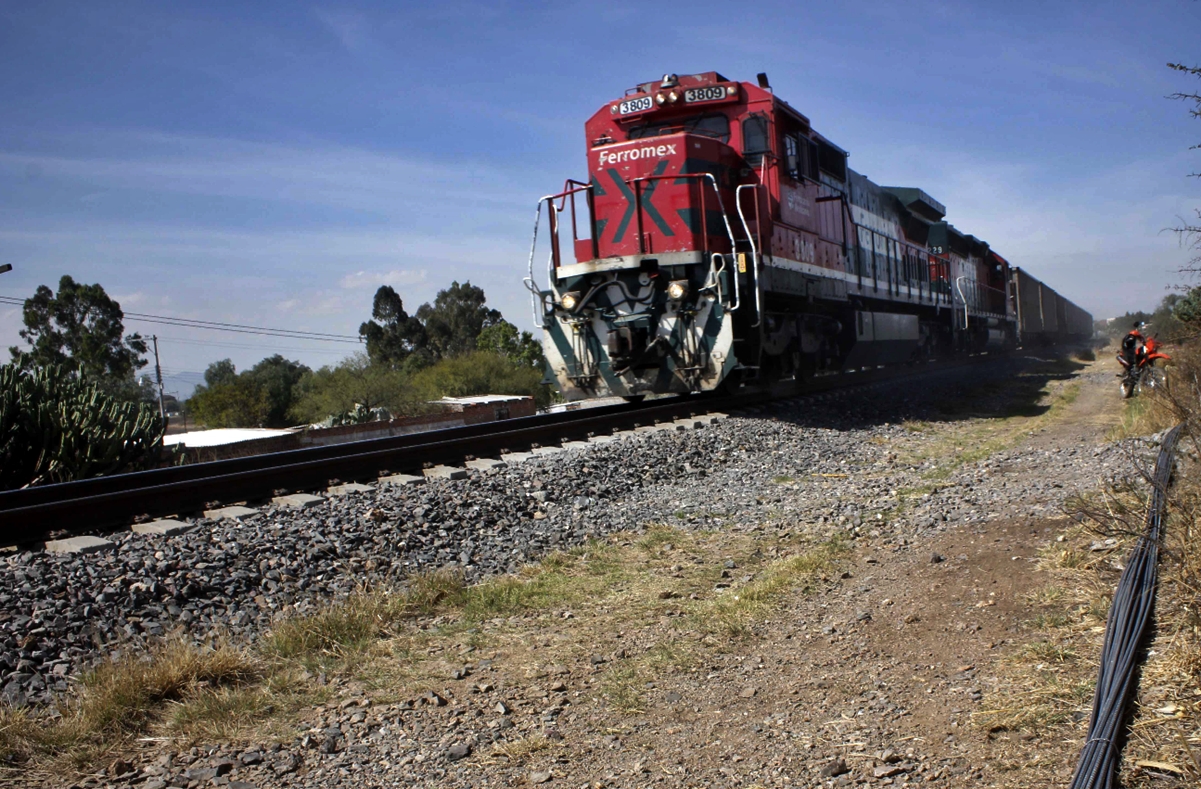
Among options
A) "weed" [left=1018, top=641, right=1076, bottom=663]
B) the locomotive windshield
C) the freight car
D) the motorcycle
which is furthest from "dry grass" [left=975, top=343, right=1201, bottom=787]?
the freight car

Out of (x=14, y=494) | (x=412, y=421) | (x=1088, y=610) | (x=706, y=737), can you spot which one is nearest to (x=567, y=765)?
(x=706, y=737)

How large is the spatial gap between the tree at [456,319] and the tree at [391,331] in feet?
9.94

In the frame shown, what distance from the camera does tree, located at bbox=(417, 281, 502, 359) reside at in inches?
3386

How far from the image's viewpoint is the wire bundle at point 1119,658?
224 centimetres

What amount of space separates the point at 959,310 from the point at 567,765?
2443 centimetres

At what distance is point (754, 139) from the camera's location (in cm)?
1179

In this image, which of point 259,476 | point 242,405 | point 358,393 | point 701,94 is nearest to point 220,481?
point 259,476

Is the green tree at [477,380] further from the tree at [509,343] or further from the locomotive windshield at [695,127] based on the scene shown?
the locomotive windshield at [695,127]

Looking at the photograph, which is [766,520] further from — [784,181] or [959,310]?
[959,310]

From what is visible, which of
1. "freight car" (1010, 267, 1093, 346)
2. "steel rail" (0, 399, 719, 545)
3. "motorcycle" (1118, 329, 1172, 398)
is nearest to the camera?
"steel rail" (0, 399, 719, 545)

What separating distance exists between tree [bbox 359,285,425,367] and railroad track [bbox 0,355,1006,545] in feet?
236

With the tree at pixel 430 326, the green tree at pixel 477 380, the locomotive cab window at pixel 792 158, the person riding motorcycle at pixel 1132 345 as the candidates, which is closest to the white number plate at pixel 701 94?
the locomotive cab window at pixel 792 158

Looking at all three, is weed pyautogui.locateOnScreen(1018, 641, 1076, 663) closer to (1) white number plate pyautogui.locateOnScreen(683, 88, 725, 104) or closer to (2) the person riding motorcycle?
(1) white number plate pyautogui.locateOnScreen(683, 88, 725, 104)

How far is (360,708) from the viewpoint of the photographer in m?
3.34
